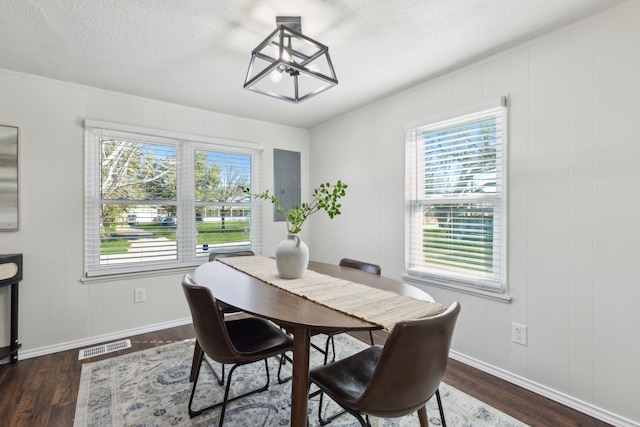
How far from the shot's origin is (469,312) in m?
2.47

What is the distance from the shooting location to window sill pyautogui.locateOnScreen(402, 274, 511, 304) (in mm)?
2266

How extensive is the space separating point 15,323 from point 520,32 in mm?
4144

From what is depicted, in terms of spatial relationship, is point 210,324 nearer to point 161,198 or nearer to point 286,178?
point 161,198

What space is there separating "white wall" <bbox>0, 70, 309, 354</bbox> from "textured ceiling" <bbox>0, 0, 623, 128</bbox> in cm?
22

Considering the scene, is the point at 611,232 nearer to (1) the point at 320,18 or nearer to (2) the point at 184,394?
(1) the point at 320,18

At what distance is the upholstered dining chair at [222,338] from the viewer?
1494 millimetres

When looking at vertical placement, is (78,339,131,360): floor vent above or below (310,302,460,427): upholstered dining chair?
below

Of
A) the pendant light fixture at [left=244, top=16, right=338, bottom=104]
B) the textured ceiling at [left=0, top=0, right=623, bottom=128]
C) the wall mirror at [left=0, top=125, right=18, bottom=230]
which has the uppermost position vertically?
the textured ceiling at [left=0, top=0, right=623, bottom=128]

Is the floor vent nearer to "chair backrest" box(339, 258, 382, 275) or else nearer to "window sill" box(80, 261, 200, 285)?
"window sill" box(80, 261, 200, 285)

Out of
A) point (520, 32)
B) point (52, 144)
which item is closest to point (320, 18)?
point (520, 32)

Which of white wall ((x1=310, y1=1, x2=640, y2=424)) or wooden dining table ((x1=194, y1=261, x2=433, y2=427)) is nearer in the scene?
wooden dining table ((x1=194, y1=261, x2=433, y2=427))

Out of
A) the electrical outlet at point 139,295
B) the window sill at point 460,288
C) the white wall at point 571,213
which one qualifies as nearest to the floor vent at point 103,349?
the electrical outlet at point 139,295

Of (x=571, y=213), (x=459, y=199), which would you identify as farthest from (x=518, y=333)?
(x=459, y=199)

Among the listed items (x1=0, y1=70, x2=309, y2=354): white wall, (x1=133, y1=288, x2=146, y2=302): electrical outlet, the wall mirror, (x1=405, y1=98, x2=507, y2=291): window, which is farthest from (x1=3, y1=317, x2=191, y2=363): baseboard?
A: (x1=405, y1=98, x2=507, y2=291): window
